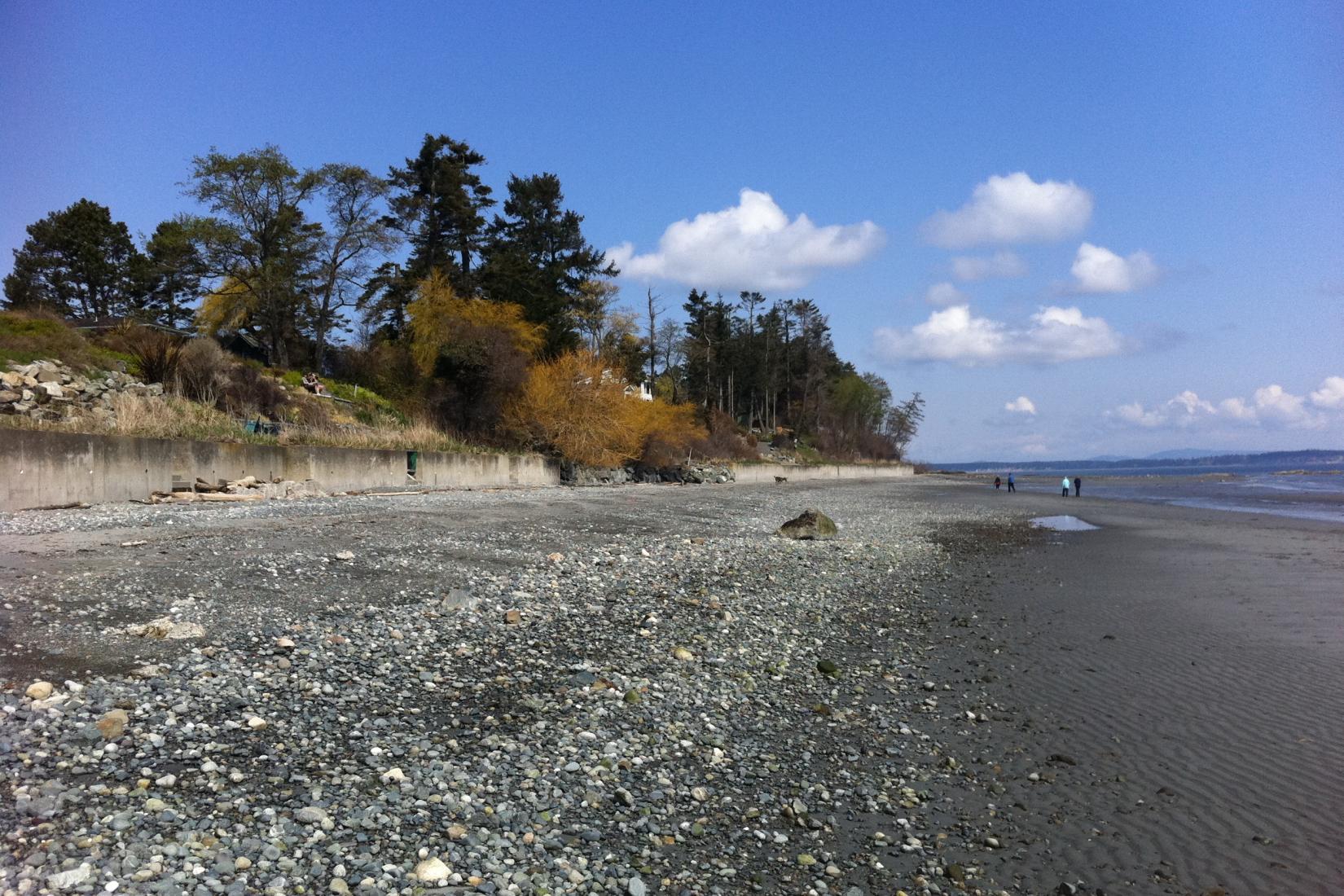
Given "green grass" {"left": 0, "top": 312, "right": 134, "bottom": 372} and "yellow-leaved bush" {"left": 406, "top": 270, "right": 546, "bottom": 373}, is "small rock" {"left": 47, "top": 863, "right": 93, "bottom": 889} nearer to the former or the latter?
"green grass" {"left": 0, "top": 312, "right": 134, "bottom": 372}

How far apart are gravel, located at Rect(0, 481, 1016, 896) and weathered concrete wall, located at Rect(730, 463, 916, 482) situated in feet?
166

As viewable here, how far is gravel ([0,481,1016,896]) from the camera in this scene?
12.3ft

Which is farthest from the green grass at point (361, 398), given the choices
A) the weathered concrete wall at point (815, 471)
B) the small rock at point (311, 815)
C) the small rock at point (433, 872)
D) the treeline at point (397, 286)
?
the small rock at point (433, 872)

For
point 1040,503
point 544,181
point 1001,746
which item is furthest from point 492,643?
point 544,181

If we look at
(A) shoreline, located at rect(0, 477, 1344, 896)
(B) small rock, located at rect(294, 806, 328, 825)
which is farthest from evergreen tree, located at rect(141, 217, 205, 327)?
(B) small rock, located at rect(294, 806, 328, 825)

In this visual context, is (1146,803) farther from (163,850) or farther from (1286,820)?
(163,850)

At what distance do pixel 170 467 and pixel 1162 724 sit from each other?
18.4m

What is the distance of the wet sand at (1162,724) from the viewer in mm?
4426

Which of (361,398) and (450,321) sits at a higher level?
(450,321)

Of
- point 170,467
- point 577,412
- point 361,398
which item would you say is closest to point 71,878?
point 170,467

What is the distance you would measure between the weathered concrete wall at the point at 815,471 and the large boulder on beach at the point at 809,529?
133 ft

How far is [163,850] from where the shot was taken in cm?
350

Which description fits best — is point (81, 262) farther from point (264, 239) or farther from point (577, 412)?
point (577, 412)

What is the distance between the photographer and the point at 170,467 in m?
16.4
